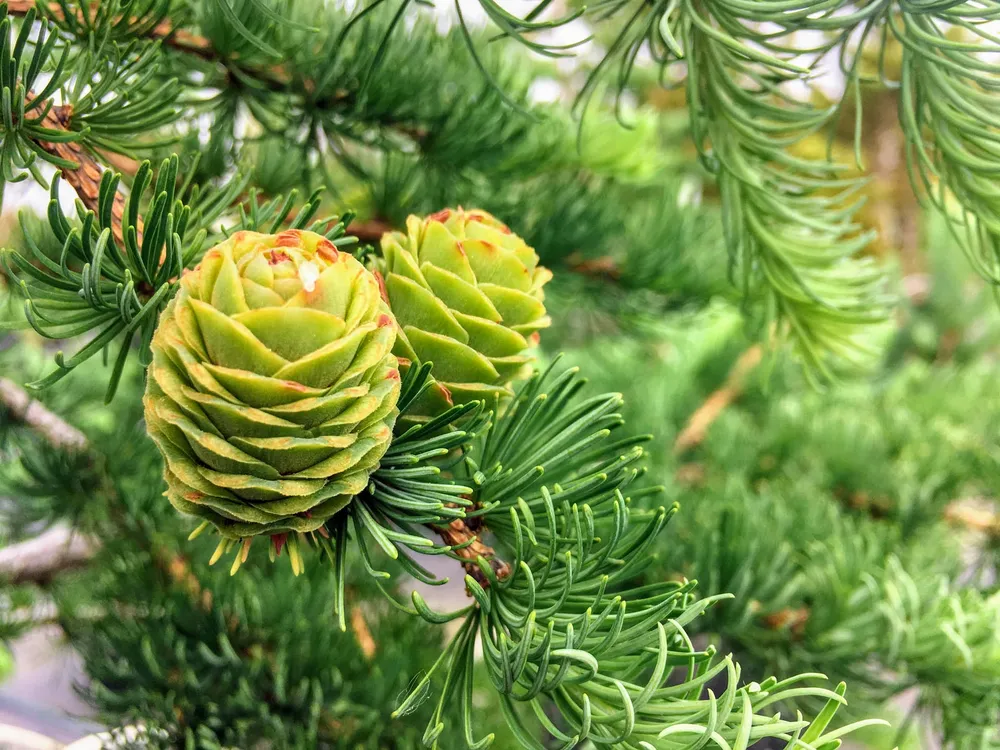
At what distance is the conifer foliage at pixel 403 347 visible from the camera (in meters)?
0.12

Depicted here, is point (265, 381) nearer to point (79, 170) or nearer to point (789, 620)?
point (79, 170)

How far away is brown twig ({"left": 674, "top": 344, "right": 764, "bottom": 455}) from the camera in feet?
1.59

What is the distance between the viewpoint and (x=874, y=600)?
0.80 feet

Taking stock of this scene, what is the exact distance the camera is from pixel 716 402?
536 millimetres

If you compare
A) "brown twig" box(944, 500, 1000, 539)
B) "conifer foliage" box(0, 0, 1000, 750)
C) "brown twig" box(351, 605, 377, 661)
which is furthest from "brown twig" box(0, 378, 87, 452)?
"brown twig" box(944, 500, 1000, 539)

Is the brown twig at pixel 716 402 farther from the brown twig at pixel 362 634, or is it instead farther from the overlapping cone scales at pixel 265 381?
the overlapping cone scales at pixel 265 381

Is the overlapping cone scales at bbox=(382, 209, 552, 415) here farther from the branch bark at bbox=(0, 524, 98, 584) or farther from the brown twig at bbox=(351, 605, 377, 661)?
the branch bark at bbox=(0, 524, 98, 584)

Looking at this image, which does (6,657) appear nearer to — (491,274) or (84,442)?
(84,442)

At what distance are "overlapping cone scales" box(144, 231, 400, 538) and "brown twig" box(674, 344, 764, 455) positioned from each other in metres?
0.36

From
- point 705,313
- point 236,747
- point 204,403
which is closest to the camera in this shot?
point 204,403

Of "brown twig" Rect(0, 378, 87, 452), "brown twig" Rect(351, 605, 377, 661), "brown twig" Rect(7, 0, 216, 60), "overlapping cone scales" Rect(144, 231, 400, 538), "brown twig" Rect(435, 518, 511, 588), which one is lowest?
"brown twig" Rect(0, 378, 87, 452)

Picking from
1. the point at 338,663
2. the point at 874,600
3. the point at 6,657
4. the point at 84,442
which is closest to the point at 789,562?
the point at 874,600

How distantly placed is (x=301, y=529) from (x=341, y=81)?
0.49 feet

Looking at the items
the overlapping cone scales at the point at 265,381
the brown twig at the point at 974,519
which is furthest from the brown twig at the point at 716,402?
the overlapping cone scales at the point at 265,381
